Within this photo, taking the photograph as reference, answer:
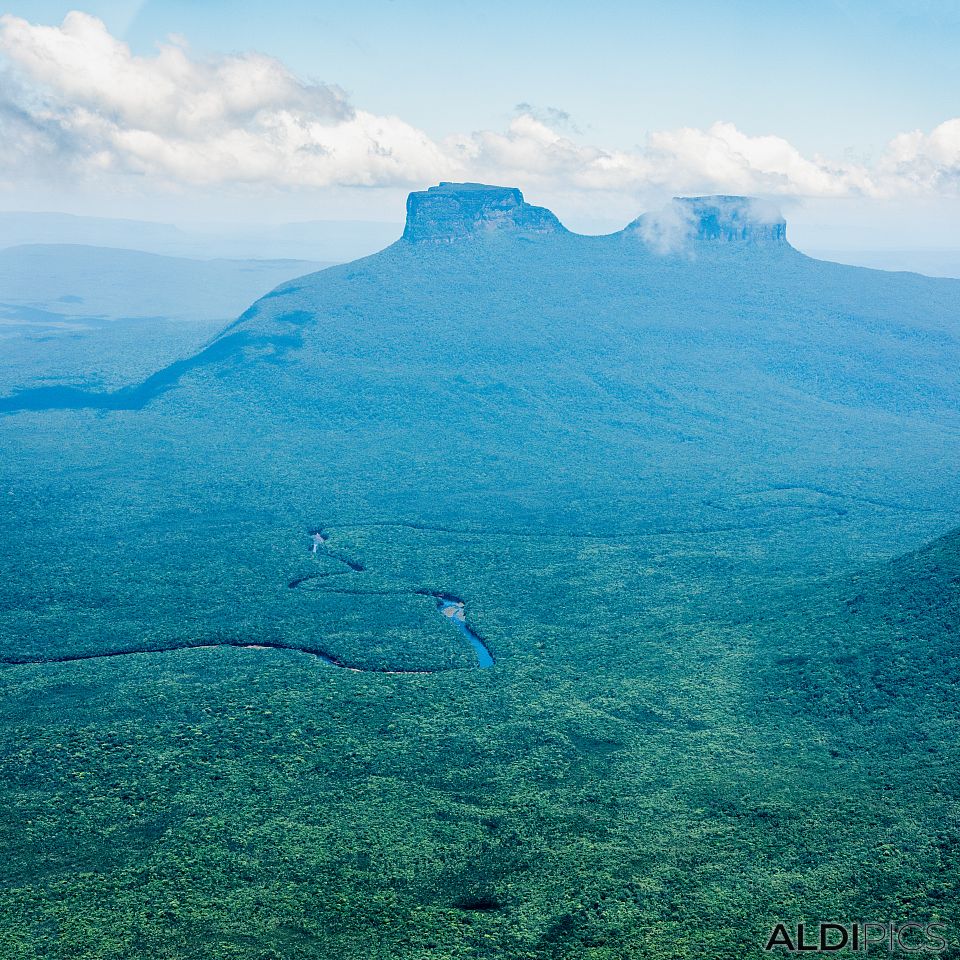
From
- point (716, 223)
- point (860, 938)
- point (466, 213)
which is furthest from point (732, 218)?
point (860, 938)

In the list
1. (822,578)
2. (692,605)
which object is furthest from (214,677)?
(822,578)

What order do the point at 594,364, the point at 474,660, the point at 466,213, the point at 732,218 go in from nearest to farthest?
the point at 474,660
the point at 594,364
the point at 466,213
the point at 732,218

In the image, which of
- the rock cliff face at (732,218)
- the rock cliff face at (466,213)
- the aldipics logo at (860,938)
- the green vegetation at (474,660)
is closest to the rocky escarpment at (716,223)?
the rock cliff face at (732,218)

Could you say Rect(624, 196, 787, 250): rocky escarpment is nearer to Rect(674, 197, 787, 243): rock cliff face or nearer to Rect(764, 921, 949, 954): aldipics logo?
Rect(674, 197, 787, 243): rock cliff face

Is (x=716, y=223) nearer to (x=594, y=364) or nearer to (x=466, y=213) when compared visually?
(x=466, y=213)

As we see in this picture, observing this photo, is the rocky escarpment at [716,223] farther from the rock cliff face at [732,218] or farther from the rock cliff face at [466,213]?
the rock cliff face at [466,213]
